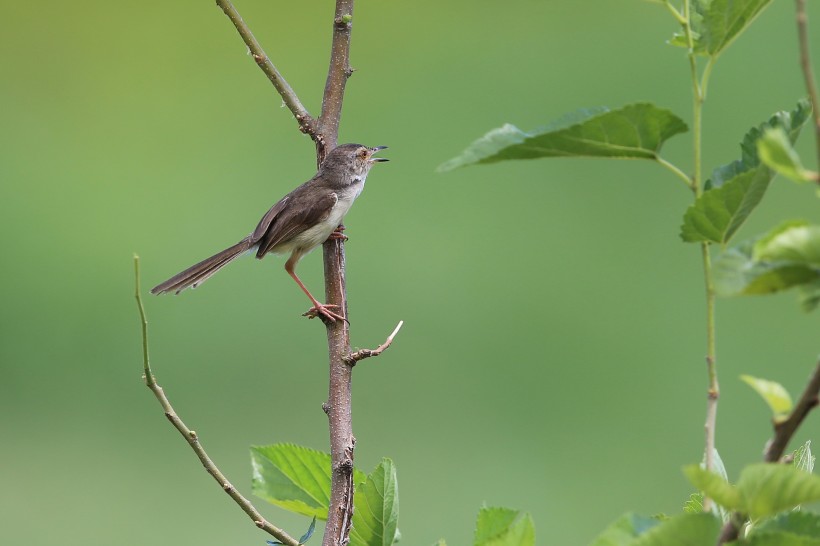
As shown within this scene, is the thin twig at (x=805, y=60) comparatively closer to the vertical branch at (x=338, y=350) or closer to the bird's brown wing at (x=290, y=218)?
the vertical branch at (x=338, y=350)

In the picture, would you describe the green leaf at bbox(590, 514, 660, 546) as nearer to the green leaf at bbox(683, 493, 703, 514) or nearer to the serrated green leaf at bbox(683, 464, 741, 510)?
the serrated green leaf at bbox(683, 464, 741, 510)

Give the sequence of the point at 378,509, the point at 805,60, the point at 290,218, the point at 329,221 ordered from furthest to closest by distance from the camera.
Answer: the point at 290,218 → the point at 329,221 → the point at 378,509 → the point at 805,60

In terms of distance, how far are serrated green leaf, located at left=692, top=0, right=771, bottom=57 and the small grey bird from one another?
4.07 feet

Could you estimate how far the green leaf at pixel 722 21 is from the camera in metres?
0.60

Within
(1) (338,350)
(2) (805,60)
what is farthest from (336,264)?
(2) (805,60)

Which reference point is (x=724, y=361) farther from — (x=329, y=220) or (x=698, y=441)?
(x=329, y=220)

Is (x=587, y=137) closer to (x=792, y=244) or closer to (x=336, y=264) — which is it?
(x=792, y=244)

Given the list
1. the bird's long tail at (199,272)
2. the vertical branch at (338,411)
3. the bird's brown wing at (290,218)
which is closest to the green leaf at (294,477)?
the vertical branch at (338,411)

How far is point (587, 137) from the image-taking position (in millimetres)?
581

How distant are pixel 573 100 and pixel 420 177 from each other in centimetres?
103

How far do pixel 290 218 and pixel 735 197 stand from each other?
4.85 ft

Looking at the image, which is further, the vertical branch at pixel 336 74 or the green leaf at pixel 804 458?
the vertical branch at pixel 336 74

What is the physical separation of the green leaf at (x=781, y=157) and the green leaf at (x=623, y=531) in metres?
0.19

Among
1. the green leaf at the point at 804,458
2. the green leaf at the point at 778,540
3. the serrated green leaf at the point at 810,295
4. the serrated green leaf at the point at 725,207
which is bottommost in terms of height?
the green leaf at the point at 804,458
